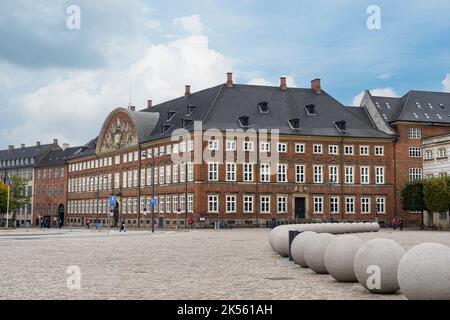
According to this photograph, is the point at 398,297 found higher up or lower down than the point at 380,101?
lower down

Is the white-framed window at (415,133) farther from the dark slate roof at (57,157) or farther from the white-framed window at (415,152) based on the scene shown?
the dark slate roof at (57,157)

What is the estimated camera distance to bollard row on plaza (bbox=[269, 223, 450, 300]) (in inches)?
447

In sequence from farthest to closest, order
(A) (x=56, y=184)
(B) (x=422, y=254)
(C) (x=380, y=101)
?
→ (A) (x=56, y=184), (C) (x=380, y=101), (B) (x=422, y=254)

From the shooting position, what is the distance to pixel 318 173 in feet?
250

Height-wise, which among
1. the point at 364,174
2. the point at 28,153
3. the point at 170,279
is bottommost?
the point at 170,279

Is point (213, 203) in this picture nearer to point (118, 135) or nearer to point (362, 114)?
point (118, 135)

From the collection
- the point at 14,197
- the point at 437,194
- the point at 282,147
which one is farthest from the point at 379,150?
the point at 14,197

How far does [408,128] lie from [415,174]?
5.81m

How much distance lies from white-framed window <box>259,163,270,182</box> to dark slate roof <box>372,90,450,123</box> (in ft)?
57.3

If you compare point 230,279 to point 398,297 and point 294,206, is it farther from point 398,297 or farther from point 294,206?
point 294,206

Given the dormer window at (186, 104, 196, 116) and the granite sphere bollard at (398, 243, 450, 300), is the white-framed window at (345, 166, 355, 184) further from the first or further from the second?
the granite sphere bollard at (398, 243, 450, 300)

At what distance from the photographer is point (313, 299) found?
1278 cm
